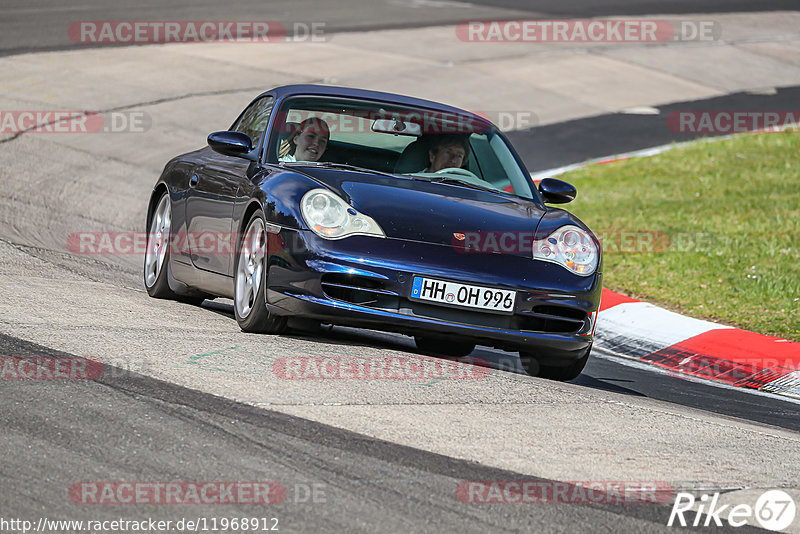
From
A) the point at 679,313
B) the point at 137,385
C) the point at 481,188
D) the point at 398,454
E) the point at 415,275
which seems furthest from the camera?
the point at 679,313

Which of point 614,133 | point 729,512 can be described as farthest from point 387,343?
point 614,133

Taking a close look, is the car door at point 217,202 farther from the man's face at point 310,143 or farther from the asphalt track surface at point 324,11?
the asphalt track surface at point 324,11

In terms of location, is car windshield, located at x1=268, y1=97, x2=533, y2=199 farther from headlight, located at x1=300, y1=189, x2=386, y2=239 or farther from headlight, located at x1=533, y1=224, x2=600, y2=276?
headlight, located at x1=300, y1=189, x2=386, y2=239

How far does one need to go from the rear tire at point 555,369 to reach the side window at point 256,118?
209cm

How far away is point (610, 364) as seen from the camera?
26.8 feet

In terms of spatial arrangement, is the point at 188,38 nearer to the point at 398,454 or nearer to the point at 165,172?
the point at 165,172

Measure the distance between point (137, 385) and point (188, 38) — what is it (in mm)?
18108

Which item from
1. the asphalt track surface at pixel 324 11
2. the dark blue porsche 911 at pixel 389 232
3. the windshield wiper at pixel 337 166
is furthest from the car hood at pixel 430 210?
the asphalt track surface at pixel 324 11

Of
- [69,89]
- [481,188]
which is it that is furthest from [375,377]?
[69,89]

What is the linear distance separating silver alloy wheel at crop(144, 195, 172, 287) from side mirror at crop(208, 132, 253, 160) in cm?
108

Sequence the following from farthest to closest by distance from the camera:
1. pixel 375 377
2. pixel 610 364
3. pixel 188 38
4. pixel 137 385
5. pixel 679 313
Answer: pixel 188 38
pixel 679 313
pixel 610 364
pixel 375 377
pixel 137 385

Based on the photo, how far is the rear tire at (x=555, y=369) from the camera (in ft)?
22.7

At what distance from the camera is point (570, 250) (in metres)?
6.63

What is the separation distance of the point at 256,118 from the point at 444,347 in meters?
1.86
